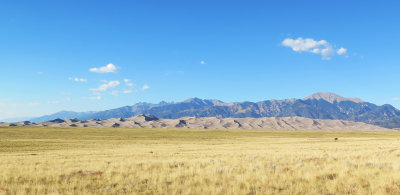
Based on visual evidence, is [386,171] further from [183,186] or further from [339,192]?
[183,186]

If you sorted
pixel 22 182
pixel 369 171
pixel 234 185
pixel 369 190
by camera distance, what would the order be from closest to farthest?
pixel 369 190 < pixel 234 185 < pixel 22 182 < pixel 369 171

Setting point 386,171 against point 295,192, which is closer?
point 295,192

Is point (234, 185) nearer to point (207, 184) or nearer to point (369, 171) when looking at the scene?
point (207, 184)

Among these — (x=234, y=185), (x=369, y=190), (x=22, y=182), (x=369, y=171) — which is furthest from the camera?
(x=369, y=171)

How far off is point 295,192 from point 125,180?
23.7 ft

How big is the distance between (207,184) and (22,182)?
26.9ft

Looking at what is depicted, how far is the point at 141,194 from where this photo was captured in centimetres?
1047

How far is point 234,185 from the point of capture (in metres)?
11.3

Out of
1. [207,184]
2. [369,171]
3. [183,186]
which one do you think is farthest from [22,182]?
[369,171]

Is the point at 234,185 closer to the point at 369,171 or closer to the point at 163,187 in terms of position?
the point at 163,187

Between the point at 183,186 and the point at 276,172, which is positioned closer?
the point at 183,186

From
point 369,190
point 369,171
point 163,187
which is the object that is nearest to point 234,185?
point 163,187

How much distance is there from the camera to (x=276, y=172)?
46.4 feet

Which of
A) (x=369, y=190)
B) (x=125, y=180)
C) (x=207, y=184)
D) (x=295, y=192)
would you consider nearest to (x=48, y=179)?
(x=125, y=180)
